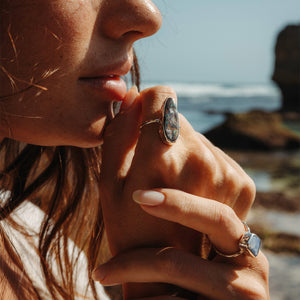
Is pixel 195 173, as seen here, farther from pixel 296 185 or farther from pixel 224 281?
pixel 296 185

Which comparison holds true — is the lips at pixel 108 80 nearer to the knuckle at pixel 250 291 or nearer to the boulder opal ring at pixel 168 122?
the boulder opal ring at pixel 168 122

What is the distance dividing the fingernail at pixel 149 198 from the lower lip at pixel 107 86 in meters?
0.39

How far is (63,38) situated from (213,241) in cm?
82

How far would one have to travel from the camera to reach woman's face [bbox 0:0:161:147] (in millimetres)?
1160

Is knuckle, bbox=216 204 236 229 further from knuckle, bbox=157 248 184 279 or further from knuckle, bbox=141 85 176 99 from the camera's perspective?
knuckle, bbox=141 85 176 99

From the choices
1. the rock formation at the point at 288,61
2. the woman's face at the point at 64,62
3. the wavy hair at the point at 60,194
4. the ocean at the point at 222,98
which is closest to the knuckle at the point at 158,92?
the woman's face at the point at 64,62

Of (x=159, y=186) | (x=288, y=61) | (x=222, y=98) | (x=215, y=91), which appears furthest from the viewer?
(x=215, y=91)

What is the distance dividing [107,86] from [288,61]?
31.6 metres

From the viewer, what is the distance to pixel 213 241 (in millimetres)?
1257

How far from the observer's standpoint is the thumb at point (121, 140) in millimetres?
1322

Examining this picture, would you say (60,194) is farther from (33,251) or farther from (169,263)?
(169,263)

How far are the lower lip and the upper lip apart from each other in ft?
0.05

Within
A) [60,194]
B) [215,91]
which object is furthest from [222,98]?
[60,194]

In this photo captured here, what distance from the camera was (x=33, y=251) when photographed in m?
1.77
